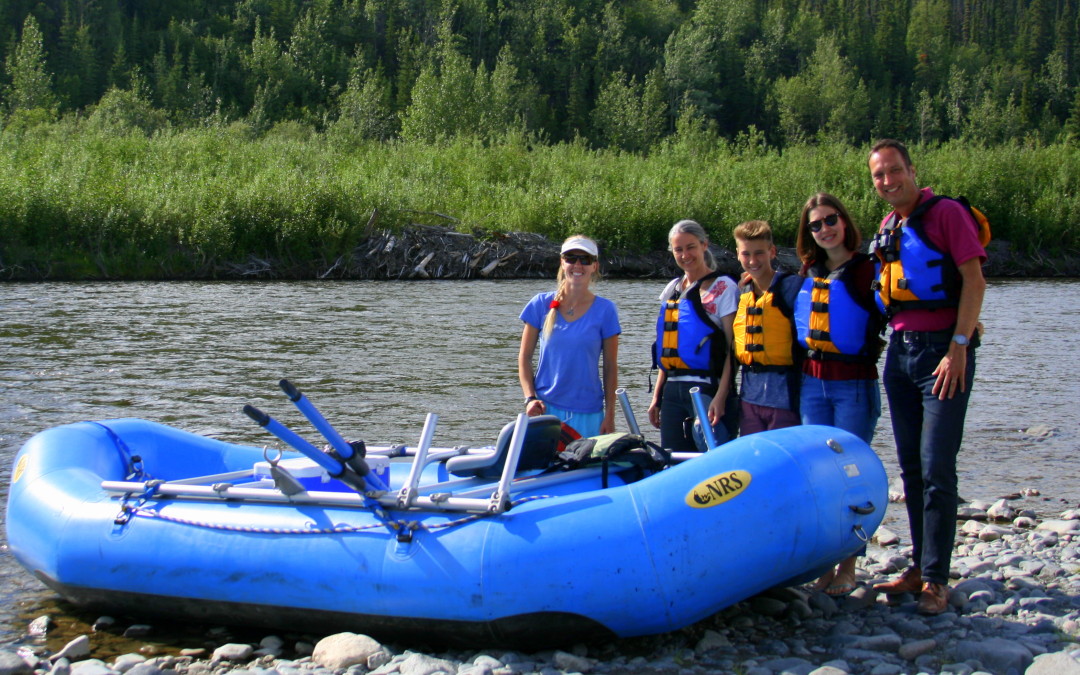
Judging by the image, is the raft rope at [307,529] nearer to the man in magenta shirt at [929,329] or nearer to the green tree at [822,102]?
the man in magenta shirt at [929,329]

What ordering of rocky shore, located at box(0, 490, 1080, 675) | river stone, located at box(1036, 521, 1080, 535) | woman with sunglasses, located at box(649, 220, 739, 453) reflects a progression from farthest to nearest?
river stone, located at box(1036, 521, 1080, 535) → woman with sunglasses, located at box(649, 220, 739, 453) → rocky shore, located at box(0, 490, 1080, 675)

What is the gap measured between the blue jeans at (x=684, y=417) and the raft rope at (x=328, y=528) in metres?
0.89

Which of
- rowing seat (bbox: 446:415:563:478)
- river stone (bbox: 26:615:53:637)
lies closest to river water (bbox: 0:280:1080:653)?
river stone (bbox: 26:615:53:637)

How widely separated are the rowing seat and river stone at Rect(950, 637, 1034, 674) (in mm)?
1646

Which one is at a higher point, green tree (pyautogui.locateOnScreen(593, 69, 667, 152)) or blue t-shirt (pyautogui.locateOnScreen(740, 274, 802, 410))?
green tree (pyautogui.locateOnScreen(593, 69, 667, 152))

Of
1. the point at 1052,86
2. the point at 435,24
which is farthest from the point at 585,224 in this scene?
the point at 1052,86

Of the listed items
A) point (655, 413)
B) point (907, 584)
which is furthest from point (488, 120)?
point (907, 584)

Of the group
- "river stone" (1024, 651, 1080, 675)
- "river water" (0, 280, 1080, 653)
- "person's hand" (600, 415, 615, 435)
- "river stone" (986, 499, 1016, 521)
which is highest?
"person's hand" (600, 415, 615, 435)

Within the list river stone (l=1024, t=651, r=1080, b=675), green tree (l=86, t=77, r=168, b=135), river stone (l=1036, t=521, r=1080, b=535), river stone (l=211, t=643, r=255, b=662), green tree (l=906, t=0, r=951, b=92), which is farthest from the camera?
green tree (l=906, t=0, r=951, b=92)

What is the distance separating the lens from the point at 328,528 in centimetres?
381

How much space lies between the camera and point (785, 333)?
4051mm

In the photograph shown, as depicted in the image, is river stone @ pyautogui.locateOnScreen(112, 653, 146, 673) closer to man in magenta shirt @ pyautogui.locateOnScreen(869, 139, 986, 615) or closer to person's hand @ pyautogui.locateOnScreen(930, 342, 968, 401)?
man in magenta shirt @ pyautogui.locateOnScreen(869, 139, 986, 615)

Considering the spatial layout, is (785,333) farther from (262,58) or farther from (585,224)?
(262,58)

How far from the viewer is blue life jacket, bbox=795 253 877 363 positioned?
3785 millimetres
